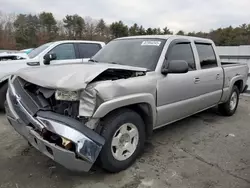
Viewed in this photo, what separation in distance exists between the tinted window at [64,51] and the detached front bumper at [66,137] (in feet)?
15.7

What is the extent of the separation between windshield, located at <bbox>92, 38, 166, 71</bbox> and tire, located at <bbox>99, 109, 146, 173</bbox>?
92 cm

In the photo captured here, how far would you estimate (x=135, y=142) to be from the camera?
327 cm

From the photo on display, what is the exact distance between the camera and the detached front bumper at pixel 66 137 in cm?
245

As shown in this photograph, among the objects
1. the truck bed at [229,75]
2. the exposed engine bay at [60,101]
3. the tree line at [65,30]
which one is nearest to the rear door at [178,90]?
the exposed engine bay at [60,101]

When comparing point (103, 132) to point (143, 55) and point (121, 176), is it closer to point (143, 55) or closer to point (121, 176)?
point (121, 176)

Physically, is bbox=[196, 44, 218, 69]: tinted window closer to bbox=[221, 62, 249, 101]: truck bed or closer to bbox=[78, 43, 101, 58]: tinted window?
bbox=[221, 62, 249, 101]: truck bed

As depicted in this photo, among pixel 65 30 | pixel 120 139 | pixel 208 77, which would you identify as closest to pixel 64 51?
pixel 208 77

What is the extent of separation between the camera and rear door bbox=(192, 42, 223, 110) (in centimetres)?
457

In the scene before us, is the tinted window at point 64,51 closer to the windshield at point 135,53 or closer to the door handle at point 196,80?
the windshield at point 135,53

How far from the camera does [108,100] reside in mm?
2709

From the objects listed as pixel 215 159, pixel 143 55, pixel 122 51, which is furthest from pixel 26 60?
pixel 215 159

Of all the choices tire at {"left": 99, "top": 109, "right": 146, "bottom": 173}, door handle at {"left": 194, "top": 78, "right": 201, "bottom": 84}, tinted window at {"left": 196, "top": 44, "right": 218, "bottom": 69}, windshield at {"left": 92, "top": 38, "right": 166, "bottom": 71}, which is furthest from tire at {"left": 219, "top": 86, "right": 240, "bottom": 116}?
tire at {"left": 99, "top": 109, "right": 146, "bottom": 173}

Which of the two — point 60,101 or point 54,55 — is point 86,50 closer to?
point 54,55

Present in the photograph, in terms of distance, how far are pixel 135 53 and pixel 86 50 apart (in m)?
4.18
